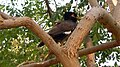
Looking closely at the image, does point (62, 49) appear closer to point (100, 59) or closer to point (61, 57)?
point (61, 57)

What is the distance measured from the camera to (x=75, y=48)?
101 inches

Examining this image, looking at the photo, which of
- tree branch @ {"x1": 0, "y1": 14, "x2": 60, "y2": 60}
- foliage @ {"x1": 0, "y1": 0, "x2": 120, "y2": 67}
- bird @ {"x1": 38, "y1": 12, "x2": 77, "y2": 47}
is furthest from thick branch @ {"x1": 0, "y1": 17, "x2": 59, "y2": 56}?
foliage @ {"x1": 0, "y1": 0, "x2": 120, "y2": 67}

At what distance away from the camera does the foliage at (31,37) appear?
564 centimetres

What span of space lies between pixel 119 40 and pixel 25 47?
129 inches

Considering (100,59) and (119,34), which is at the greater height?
(119,34)

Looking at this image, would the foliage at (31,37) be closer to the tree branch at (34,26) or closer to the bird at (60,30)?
the bird at (60,30)

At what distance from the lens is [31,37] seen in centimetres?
596

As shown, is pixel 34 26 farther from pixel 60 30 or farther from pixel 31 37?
pixel 31 37

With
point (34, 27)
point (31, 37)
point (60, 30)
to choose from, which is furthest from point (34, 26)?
point (31, 37)

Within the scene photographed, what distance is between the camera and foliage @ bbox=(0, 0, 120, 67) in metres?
5.64

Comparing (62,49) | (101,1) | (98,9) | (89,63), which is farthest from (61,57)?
(101,1)

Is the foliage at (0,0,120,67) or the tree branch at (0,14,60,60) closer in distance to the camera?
the tree branch at (0,14,60,60)

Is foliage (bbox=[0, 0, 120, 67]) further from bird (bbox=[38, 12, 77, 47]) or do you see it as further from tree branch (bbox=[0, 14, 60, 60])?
tree branch (bbox=[0, 14, 60, 60])

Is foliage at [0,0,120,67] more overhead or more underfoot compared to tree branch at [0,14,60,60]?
more underfoot
